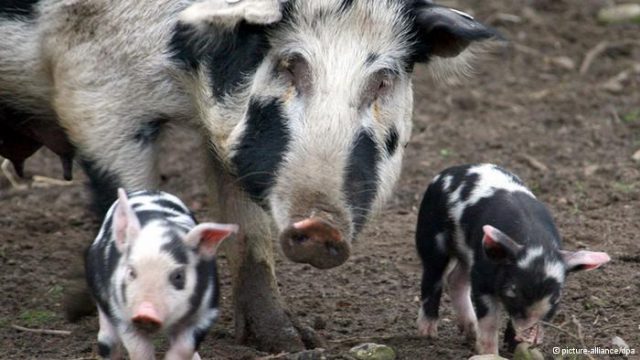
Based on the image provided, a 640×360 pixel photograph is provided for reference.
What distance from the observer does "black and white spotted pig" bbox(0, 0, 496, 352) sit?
574cm

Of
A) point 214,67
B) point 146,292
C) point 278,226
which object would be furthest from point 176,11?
point 146,292

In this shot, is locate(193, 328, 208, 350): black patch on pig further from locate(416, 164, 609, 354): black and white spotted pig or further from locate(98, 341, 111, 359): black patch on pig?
locate(416, 164, 609, 354): black and white spotted pig

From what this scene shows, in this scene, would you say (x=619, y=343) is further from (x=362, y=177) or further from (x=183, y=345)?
(x=183, y=345)

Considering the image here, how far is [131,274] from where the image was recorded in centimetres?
528

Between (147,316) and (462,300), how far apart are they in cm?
196

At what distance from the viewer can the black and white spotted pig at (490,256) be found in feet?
19.0

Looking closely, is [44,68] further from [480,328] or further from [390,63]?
[480,328]

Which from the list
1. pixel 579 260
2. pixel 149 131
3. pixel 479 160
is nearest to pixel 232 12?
pixel 149 131

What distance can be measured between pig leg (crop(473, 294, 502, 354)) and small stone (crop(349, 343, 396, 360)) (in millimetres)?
392

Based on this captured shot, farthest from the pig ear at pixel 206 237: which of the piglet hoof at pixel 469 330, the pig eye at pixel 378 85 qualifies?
the piglet hoof at pixel 469 330

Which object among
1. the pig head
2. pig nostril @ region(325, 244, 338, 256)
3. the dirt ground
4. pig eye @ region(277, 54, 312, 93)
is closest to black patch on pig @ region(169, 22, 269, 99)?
the pig head

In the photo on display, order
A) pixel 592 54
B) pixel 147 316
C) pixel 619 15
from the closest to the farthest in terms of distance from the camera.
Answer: pixel 147 316 → pixel 592 54 → pixel 619 15

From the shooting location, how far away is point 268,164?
232 inches

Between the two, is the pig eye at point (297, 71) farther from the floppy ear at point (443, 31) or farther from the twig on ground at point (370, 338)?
the twig on ground at point (370, 338)
